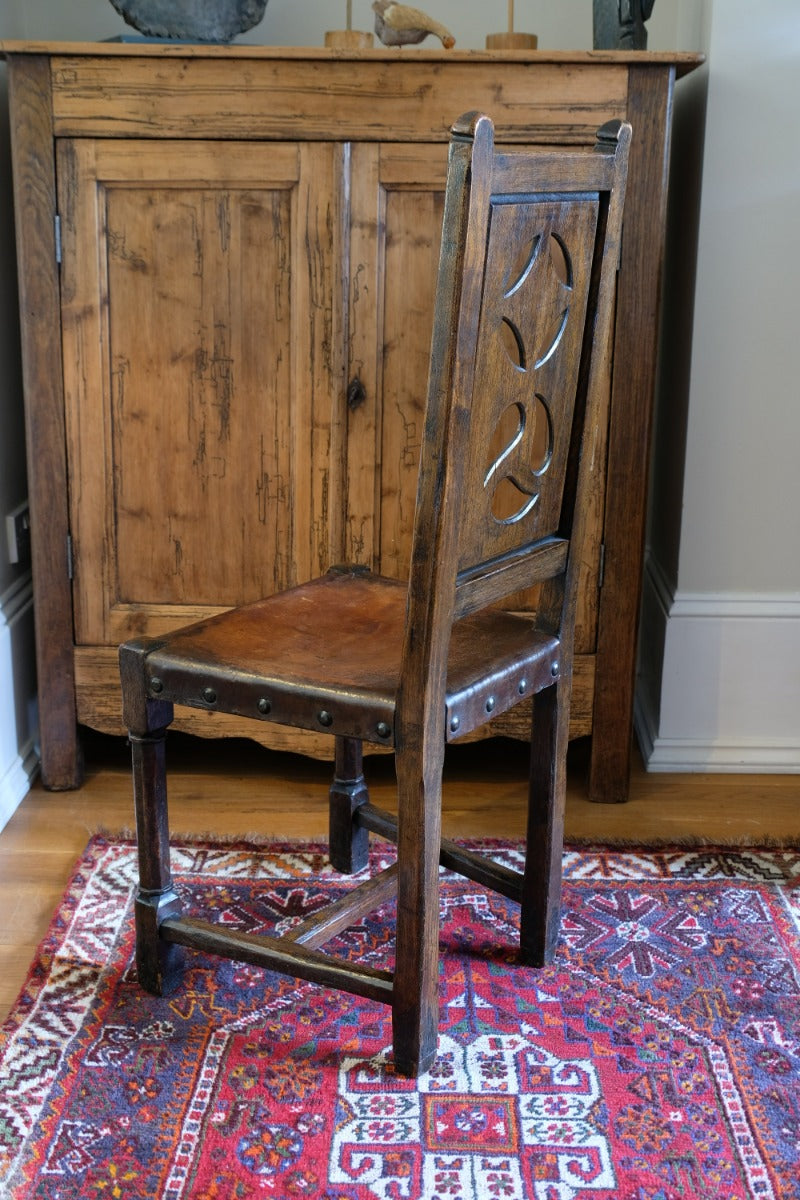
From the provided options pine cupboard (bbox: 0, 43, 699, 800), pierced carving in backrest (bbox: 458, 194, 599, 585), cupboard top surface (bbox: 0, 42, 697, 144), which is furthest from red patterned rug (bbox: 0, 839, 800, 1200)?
cupboard top surface (bbox: 0, 42, 697, 144)

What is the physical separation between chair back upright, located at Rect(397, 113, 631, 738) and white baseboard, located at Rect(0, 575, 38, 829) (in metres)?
1.11

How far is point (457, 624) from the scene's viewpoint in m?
1.83

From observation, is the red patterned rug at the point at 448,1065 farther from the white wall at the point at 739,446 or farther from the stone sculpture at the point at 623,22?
the stone sculpture at the point at 623,22

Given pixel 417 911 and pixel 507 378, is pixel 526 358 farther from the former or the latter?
pixel 417 911

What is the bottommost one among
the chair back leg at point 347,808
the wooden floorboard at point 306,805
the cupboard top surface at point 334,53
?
the wooden floorboard at point 306,805

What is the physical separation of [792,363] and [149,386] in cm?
116

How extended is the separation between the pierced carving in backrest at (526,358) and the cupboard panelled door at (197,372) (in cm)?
72

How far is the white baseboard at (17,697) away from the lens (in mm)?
2449

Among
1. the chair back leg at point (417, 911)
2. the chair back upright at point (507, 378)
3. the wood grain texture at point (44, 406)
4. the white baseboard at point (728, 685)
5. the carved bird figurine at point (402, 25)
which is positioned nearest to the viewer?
the chair back upright at point (507, 378)

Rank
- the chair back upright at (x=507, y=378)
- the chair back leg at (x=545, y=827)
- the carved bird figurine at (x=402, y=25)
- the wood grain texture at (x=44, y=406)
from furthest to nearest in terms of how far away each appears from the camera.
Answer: the carved bird figurine at (x=402, y=25), the wood grain texture at (x=44, y=406), the chair back leg at (x=545, y=827), the chair back upright at (x=507, y=378)

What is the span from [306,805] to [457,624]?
757 millimetres

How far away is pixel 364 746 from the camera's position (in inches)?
98.3

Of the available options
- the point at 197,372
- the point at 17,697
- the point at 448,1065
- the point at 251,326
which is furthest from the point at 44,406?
the point at 448,1065

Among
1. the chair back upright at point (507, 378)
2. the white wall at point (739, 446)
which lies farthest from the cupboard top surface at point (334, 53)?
the chair back upright at point (507, 378)
